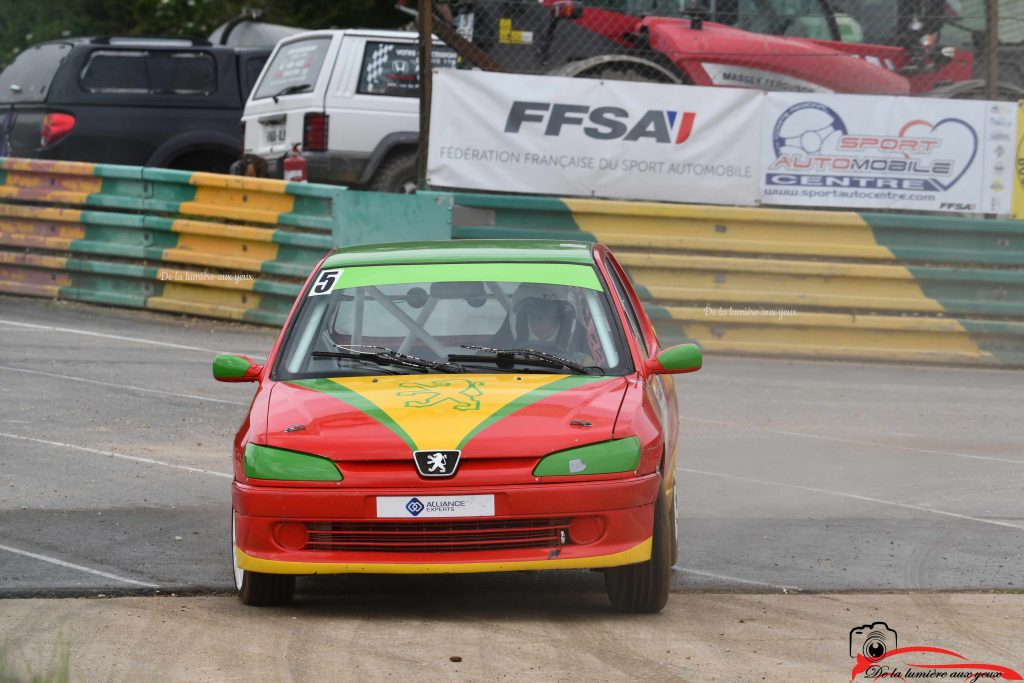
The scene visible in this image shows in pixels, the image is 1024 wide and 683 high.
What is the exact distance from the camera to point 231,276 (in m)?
15.2

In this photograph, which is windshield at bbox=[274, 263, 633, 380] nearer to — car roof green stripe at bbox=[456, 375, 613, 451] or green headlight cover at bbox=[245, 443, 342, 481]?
car roof green stripe at bbox=[456, 375, 613, 451]

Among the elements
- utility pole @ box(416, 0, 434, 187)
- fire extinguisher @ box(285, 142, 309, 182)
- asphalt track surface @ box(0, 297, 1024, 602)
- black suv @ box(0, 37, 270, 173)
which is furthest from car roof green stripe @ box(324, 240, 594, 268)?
black suv @ box(0, 37, 270, 173)

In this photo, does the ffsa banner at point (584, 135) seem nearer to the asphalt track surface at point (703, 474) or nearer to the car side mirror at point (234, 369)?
the asphalt track surface at point (703, 474)

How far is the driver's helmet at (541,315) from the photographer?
702 cm

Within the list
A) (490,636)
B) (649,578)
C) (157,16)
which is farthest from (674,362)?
(157,16)

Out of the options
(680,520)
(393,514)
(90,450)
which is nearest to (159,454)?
(90,450)

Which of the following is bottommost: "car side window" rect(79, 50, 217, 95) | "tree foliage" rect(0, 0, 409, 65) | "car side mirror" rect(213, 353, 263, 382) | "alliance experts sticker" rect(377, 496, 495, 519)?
"tree foliage" rect(0, 0, 409, 65)

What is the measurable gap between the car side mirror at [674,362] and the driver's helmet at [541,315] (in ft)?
1.21

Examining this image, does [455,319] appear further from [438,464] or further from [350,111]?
[350,111]

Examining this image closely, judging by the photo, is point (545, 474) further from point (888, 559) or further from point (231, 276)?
point (231, 276)

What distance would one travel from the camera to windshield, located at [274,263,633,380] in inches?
271

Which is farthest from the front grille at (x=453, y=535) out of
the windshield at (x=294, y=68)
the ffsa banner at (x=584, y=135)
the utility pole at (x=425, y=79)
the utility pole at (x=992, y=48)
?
the windshield at (x=294, y=68)

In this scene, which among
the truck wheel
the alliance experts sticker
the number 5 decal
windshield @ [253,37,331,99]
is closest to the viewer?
the alliance experts sticker

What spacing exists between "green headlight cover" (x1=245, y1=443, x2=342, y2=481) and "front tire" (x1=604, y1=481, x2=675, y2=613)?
1.11 meters
